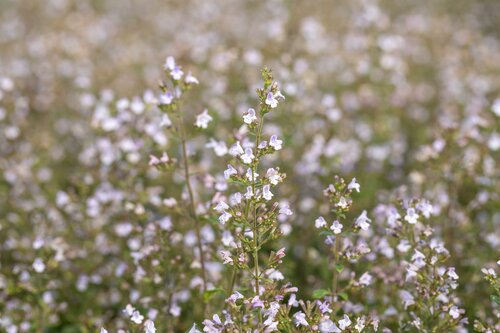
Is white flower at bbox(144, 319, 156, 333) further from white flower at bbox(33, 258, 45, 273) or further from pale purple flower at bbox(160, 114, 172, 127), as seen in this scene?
pale purple flower at bbox(160, 114, 172, 127)

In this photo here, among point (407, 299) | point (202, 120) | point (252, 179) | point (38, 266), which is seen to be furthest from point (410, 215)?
point (38, 266)

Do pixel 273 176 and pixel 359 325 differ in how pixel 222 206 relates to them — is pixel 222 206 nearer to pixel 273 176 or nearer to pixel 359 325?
pixel 273 176

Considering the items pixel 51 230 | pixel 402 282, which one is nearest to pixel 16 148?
pixel 51 230

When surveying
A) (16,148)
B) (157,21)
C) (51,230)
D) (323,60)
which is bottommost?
(51,230)

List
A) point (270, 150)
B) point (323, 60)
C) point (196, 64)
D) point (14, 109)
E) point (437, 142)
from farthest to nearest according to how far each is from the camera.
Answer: point (323, 60)
point (196, 64)
point (14, 109)
point (437, 142)
point (270, 150)

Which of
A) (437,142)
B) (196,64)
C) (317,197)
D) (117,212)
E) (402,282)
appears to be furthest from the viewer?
(196,64)

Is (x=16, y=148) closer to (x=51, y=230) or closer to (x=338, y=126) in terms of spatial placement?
(x=51, y=230)

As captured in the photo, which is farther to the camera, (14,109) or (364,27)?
(364,27)

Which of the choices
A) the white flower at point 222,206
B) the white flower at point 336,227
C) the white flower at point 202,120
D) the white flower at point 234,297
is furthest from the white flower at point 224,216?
the white flower at point 202,120
